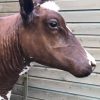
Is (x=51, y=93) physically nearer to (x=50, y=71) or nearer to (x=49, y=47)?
(x=50, y=71)

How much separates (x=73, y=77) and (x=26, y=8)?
2.12m

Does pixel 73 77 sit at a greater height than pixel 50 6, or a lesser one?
lesser

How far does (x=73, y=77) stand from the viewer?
4254 mm

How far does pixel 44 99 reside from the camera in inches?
182

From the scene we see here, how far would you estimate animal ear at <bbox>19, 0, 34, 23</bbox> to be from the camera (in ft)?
7.34

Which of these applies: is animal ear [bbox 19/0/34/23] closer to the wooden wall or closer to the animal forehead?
the animal forehead

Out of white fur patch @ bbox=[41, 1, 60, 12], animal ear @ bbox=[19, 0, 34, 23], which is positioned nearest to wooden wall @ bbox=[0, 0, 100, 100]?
white fur patch @ bbox=[41, 1, 60, 12]

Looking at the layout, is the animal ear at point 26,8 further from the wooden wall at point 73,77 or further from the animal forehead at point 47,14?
the wooden wall at point 73,77

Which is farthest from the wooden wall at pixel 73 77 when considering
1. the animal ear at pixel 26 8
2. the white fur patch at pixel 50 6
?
the animal ear at pixel 26 8

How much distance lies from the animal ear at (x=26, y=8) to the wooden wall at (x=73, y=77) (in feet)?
5.83

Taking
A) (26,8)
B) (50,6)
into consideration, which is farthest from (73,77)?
(26,8)

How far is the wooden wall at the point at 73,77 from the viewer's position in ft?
13.2

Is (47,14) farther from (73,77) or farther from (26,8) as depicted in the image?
(73,77)

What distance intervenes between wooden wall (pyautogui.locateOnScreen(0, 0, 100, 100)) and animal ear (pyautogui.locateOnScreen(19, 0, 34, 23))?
1.78 meters
